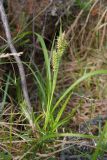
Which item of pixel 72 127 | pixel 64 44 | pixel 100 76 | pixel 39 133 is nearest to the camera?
pixel 64 44

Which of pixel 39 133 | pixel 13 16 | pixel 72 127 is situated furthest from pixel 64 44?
pixel 13 16

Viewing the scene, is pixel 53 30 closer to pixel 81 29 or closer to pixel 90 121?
pixel 81 29

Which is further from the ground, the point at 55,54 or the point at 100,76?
the point at 55,54

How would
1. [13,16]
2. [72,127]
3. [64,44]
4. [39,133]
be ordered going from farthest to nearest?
[13,16] < [72,127] < [39,133] < [64,44]

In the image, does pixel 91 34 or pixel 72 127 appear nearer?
pixel 72 127

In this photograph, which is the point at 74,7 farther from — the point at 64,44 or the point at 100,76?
the point at 64,44

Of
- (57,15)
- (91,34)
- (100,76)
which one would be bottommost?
(100,76)

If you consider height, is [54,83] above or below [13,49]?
below

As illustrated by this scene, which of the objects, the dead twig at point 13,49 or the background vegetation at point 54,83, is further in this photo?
the dead twig at point 13,49

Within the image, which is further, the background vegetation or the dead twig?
the dead twig
